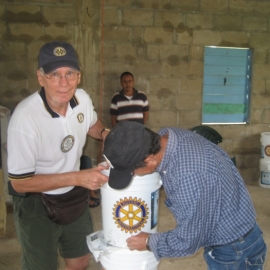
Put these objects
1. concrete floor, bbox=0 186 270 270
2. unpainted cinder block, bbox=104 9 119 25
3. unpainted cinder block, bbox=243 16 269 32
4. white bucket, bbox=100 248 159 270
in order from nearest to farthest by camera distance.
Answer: white bucket, bbox=100 248 159 270
concrete floor, bbox=0 186 270 270
unpainted cinder block, bbox=104 9 119 25
unpainted cinder block, bbox=243 16 269 32

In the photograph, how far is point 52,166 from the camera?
1675mm

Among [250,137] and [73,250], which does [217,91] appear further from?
[73,250]

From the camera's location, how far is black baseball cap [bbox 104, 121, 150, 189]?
3.92 feet

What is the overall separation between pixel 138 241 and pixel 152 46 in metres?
3.37

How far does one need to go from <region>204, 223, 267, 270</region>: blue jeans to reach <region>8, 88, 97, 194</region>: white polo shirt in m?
0.76

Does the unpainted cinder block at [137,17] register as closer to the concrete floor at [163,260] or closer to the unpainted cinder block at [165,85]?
the unpainted cinder block at [165,85]

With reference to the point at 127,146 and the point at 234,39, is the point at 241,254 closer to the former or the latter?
the point at 127,146

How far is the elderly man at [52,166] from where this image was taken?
5.04ft

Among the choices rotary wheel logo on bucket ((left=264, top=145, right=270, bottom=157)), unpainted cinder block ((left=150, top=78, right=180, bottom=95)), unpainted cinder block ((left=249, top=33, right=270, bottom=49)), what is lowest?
rotary wheel logo on bucket ((left=264, top=145, right=270, bottom=157))

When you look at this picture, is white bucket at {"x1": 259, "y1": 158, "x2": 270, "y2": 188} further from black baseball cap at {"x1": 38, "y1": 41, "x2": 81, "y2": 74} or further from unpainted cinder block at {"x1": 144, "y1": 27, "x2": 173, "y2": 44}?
black baseball cap at {"x1": 38, "y1": 41, "x2": 81, "y2": 74}

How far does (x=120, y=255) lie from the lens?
1674mm

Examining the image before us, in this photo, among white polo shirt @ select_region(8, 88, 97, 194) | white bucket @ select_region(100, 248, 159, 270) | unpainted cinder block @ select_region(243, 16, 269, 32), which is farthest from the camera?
unpainted cinder block @ select_region(243, 16, 269, 32)

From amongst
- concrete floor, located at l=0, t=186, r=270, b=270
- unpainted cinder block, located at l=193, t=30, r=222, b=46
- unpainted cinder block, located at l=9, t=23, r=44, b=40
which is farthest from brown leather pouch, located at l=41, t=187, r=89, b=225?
unpainted cinder block, located at l=193, t=30, r=222, b=46

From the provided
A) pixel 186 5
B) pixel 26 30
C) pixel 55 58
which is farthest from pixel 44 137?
pixel 186 5
